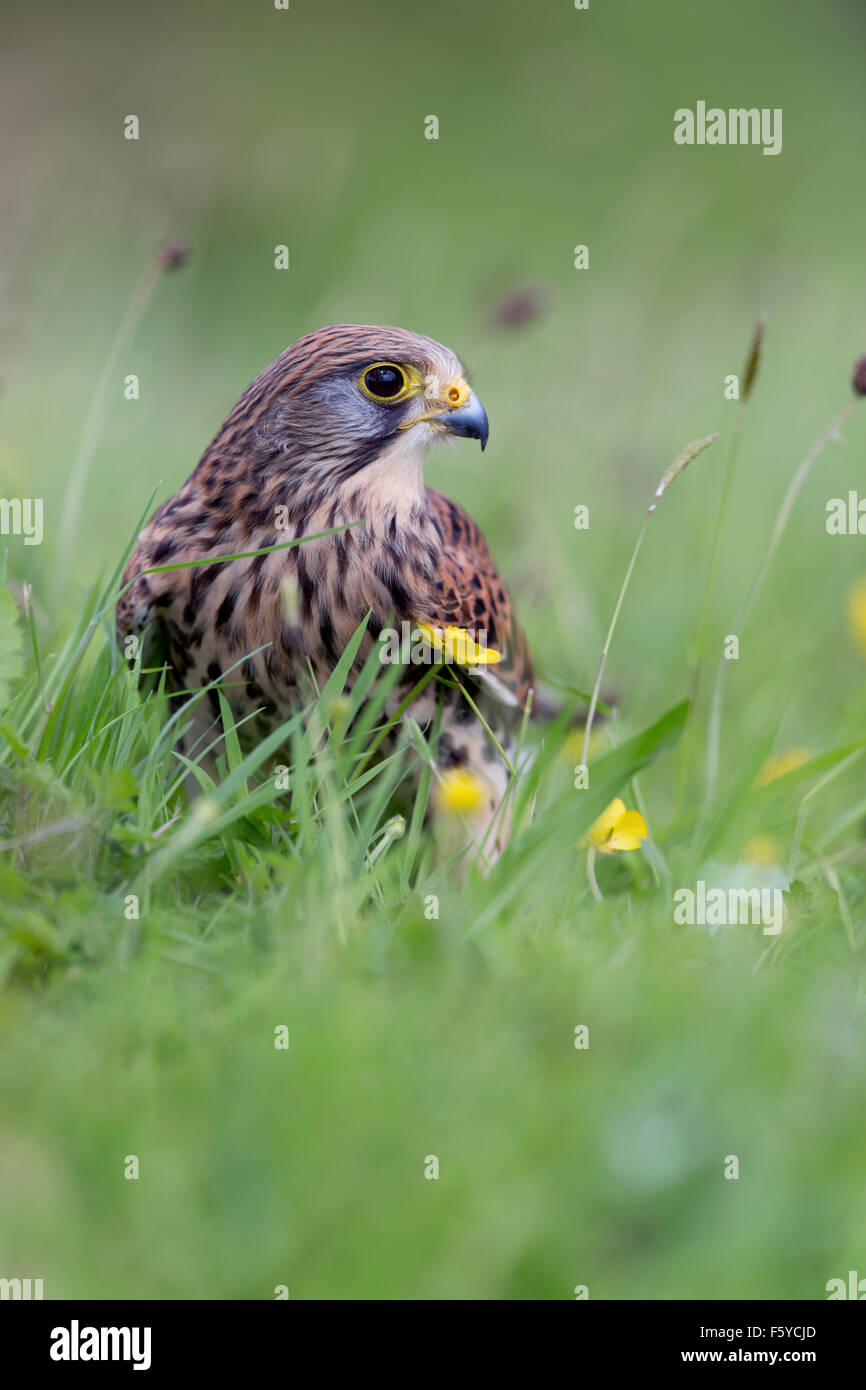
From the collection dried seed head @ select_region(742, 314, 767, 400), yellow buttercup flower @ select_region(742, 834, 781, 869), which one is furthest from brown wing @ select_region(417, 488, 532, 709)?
dried seed head @ select_region(742, 314, 767, 400)

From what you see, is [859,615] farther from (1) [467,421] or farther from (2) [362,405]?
(2) [362,405]

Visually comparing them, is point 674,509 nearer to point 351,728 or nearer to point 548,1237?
point 351,728

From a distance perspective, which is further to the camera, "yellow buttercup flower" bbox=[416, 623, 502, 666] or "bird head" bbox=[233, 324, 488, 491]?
"bird head" bbox=[233, 324, 488, 491]

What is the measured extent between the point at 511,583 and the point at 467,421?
1.85m

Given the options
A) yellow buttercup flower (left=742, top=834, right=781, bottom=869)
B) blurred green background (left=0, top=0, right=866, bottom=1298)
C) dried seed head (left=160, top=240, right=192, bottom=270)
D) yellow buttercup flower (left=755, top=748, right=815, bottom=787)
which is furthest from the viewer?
yellow buttercup flower (left=755, top=748, right=815, bottom=787)

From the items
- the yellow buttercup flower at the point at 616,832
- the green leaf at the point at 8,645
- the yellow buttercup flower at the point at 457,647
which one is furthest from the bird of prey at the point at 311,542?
the green leaf at the point at 8,645

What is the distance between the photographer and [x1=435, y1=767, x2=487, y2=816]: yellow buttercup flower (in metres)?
2.99

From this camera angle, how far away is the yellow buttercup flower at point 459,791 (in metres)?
2.99

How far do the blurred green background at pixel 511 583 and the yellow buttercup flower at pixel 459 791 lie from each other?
36cm

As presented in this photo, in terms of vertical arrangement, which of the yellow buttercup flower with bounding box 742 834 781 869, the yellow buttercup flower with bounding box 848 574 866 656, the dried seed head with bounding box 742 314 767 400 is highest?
the dried seed head with bounding box 742 314 767 400

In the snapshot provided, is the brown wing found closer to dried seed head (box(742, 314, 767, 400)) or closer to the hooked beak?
the hooked beak

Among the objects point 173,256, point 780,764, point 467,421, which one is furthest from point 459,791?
point 173,256

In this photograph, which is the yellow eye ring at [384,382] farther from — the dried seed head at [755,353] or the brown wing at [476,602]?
the dried seed head at [755,353]

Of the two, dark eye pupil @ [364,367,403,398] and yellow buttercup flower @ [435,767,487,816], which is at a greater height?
dark eye pupil @ [364,367,403,398]
